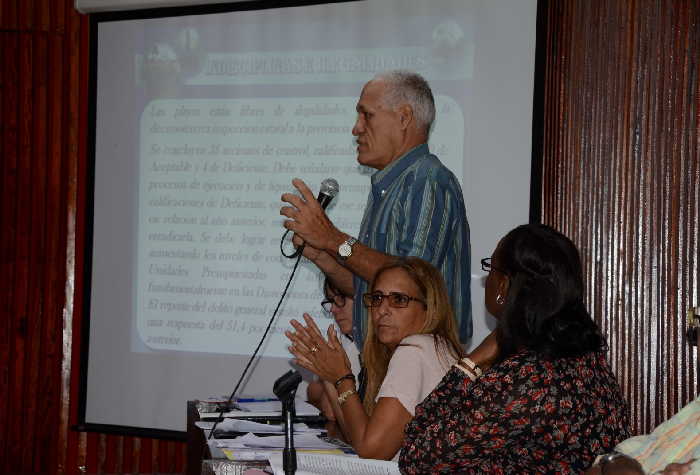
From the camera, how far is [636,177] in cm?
332

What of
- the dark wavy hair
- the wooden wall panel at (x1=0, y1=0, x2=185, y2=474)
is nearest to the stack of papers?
the dark wavy hair

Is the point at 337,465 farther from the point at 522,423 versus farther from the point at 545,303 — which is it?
the point at 545,303

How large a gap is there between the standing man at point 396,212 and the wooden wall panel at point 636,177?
89 cm

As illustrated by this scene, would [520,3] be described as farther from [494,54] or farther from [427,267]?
[427,267]

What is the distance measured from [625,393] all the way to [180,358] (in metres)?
2.03

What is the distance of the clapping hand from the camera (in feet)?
7.08

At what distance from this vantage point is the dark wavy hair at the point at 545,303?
1.75m

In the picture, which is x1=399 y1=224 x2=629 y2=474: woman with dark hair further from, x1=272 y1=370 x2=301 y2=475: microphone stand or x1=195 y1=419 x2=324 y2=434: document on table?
x1=195 y1=419 x2=324 y2=434: document on table

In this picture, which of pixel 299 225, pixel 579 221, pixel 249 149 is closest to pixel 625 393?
pixel 579 221

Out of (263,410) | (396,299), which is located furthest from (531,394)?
(263,410)

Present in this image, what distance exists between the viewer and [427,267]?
230 cm

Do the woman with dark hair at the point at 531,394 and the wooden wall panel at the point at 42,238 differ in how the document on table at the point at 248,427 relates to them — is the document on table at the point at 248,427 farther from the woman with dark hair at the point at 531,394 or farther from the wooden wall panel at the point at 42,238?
the wooden wall panel at the point at 42,238

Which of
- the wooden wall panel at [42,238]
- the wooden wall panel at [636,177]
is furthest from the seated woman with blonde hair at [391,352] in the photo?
the wooden wall panel at [42,238]

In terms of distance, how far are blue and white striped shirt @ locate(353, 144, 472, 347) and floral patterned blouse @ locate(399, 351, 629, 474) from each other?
84 centimetres
